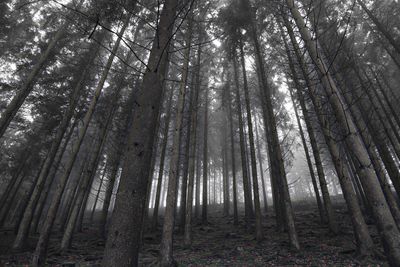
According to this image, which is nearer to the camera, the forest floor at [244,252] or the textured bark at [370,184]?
the textured bark at [370,184]

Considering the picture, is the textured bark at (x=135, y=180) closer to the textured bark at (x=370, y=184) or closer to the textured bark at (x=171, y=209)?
the textured bark at (x=171, y=209)

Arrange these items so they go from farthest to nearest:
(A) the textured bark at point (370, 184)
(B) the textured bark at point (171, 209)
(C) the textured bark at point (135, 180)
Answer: (B) the textured bark at point (171, 209)
(A) the textured bark at point (370, 184)
(C) the textured bark at point (135, 180)

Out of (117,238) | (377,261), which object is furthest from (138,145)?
(377,261)

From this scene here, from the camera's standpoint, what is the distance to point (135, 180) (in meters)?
2.27

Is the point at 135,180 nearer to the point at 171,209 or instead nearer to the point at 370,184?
the point at 370,184

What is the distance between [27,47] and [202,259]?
48.3 ft

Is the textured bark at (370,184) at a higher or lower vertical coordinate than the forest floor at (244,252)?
higher

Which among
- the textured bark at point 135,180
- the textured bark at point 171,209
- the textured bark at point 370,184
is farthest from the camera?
the textured bark at point 171,209

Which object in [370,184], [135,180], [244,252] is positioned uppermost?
[370,184]

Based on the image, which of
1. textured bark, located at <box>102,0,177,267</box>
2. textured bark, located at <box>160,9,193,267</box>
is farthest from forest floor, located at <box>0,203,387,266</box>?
textured bark, located at <box>102,0,177,267</box>

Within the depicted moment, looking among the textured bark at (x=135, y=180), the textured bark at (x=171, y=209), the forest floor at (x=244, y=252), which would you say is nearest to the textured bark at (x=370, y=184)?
the textured bark at (x=135, y=180)

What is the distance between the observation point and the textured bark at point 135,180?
6.49 feet

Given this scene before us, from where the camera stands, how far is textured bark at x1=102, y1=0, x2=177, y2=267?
1.98 m

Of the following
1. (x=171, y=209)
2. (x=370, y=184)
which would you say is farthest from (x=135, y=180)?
(x=171, y=209)
